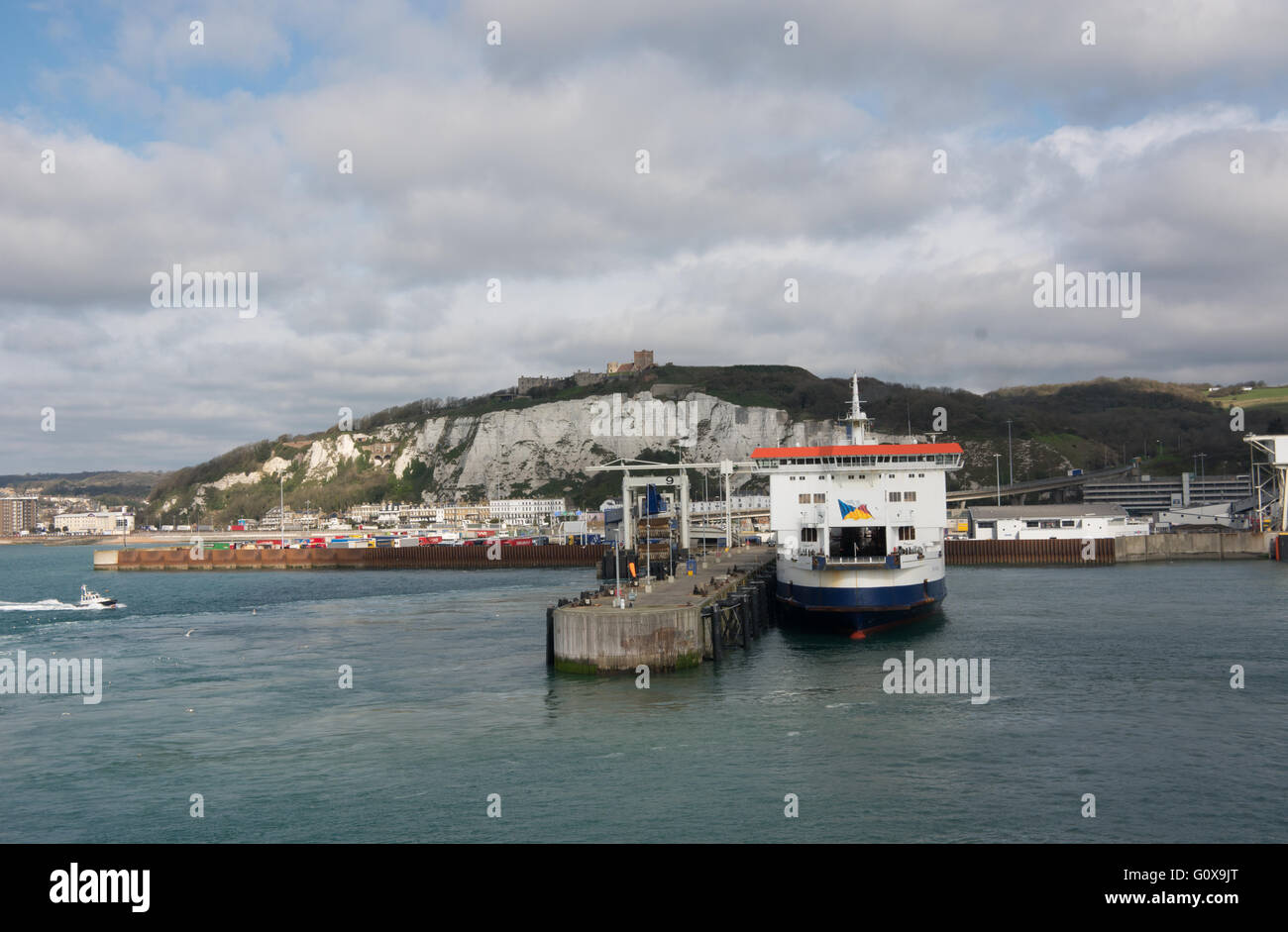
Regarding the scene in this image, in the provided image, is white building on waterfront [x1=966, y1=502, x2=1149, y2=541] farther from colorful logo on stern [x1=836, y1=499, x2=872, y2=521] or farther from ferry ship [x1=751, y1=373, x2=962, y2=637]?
colorful logo on stern [x1=836, y1=499, x2=872, y2=521]

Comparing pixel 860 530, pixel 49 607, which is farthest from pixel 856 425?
pixel 49 607

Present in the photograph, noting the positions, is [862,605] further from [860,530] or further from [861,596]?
[860,530]

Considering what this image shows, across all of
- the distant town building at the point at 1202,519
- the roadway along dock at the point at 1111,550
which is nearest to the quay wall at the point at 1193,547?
the roadway along dock at the point at 1111,550

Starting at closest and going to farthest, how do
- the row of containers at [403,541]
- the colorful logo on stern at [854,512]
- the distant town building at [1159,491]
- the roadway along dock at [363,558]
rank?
the colorful logo on stern at [854,512]
the roadway along dock at [363,558]
the row of containers at [403,541]
the distant town building at [1159,491]

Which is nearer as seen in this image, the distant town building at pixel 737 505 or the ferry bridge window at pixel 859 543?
the ferry bridge window at pixel 859 543

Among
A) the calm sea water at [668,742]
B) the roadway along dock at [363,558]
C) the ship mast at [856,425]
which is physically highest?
the ship mast at [856,425]

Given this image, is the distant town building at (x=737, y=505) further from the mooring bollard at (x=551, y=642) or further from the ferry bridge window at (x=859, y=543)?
the mooring bollard at (x=551, y=642)

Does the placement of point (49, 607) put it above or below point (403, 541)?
below
